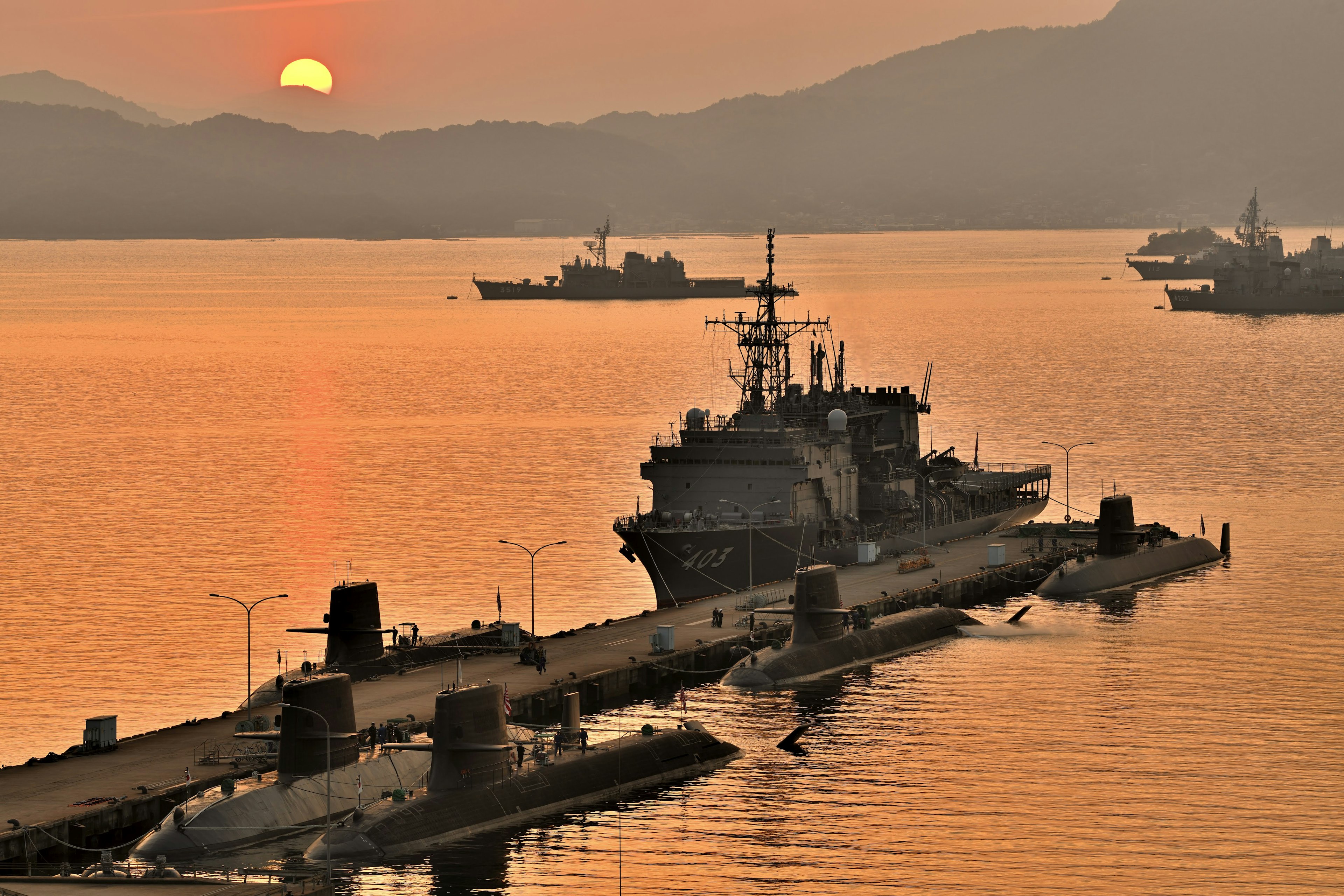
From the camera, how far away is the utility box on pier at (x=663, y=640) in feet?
263

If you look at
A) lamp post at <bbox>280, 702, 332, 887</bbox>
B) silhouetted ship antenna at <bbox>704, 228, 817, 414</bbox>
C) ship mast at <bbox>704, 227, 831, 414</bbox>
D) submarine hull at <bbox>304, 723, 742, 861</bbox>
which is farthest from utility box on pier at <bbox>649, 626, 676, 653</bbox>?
lamp post at <bbox>280, 702, 332, 887</bbox>

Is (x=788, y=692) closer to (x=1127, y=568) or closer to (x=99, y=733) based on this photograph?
(x=99, y=733)

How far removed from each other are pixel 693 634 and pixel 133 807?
3281cm

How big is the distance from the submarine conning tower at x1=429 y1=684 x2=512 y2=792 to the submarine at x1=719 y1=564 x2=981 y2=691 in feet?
69.8

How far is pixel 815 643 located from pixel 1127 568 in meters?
31.9

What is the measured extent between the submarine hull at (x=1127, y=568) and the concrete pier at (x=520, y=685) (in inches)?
108

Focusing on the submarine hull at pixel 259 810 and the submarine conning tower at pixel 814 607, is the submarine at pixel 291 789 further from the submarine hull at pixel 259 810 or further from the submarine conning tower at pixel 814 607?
the submarine conning tower at pixel 814 607

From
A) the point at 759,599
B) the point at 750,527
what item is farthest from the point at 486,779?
the point at 750,527

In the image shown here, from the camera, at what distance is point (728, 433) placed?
9850 cm

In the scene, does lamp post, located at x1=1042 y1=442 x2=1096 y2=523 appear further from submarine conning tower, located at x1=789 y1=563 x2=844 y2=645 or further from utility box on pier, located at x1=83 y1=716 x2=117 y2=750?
utility box on pier, located at x1=83 y1=716 x2=117 y2=750

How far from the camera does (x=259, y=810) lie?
5597 cm

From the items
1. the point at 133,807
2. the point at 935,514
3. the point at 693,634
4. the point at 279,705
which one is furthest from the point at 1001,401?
the point at 133,807

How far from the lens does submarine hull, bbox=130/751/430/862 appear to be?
5391 centimetres

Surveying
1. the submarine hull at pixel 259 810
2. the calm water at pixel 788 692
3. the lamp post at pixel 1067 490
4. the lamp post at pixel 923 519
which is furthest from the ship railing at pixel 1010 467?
the submarine hull at pixel 259 810
